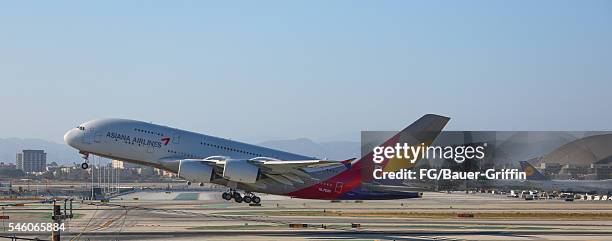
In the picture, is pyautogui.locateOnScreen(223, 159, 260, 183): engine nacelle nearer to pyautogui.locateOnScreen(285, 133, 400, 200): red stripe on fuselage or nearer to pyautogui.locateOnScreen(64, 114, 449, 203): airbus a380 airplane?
pyautogui.locateOnScreen(64, 114, 449, 203): airbus a380 airplane

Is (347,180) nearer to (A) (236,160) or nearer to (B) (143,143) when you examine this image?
(A) (236,160)

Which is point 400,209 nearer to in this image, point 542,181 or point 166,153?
point 166,153

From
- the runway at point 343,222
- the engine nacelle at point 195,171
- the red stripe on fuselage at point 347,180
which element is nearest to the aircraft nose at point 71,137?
the runway at point 343,222

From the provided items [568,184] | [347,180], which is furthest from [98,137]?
[568,184]

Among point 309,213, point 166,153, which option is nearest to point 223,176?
point 166,153

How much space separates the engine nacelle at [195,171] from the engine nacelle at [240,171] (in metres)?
1.74

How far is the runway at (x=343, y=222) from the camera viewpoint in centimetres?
7469

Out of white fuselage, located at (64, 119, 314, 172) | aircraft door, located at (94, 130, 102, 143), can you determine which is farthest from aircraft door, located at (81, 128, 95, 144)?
aircraft door, located at (94, 130, 102, 143)

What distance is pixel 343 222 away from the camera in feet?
297

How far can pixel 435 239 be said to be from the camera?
71.4 m

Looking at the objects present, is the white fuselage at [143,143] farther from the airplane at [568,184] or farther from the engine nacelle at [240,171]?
the airplane at [568,184]

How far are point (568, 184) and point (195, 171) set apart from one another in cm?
11122

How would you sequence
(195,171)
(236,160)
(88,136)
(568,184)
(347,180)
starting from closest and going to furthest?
1. (195,171)
2. (236,160)
3. (88,136)
4. (347,180)
5. (568,184)

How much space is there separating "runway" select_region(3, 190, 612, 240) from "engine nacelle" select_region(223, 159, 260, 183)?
14.1 ft
